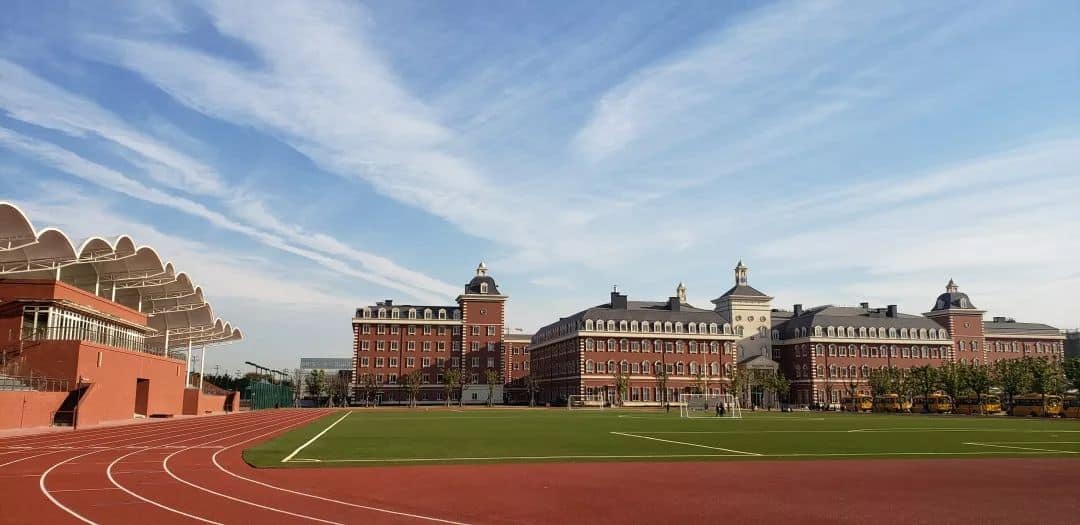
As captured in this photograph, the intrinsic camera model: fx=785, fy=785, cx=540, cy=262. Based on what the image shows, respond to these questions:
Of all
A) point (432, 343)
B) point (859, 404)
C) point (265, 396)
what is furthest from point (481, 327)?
point (859, 404)

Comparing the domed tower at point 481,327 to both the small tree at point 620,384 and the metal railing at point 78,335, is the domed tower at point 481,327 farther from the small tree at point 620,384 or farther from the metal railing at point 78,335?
the metal railing at point 78,335

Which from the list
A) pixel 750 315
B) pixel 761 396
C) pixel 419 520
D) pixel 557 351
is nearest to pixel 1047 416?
pixel 761 396

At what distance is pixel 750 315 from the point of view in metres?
120

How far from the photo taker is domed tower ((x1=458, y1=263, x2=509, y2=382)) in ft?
381

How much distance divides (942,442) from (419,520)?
27796 mm

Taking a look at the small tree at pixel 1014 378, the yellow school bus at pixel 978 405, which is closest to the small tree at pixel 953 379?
the yellow school bus at pixel 978 405

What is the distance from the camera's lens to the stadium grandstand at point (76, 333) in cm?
4072

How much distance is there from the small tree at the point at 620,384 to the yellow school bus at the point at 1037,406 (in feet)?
143

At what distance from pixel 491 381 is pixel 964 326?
241ft

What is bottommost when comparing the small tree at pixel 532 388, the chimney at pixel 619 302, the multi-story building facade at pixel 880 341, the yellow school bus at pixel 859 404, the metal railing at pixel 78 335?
the yellow school bus at pixel 859 404

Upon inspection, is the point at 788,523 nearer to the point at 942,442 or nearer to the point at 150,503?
the point at 150,503

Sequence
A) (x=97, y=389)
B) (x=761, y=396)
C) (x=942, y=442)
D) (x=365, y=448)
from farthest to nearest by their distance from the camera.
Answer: (x=761, y=396)
(x=97, y=389)
(x=942, y=442)
(x=365, y=448)

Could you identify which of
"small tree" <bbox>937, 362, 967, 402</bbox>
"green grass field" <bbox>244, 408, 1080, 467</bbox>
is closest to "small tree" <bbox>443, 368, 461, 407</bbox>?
"small tree" <bbox>937, 362, 967, 402</bbox>

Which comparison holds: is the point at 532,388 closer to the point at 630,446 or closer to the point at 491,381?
the point at 491,381
